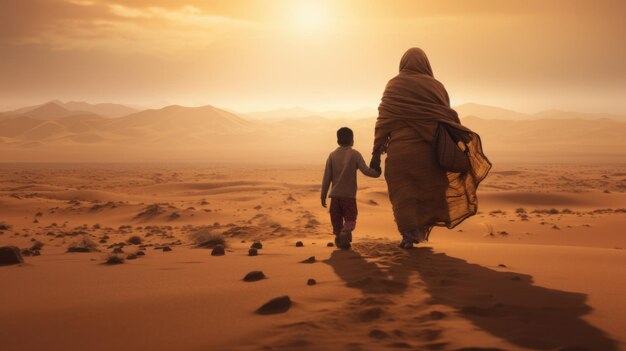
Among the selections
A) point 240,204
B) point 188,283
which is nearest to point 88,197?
point 240,204

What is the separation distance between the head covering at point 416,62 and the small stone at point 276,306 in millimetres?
4230

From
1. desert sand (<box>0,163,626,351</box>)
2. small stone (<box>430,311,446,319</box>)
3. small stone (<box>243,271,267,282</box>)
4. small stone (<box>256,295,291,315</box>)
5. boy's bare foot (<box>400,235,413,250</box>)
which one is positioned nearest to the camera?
desert sand (<box>0,163,626,351</box>)

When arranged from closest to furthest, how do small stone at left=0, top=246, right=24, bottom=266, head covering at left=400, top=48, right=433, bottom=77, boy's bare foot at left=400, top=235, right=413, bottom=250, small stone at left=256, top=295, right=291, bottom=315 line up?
small stone at left=256, top=295, right=291, bottom=315 < small stone at left=0, top=246, right=24, bottom=266 < boy's bare foot at left=400, top=235, right=413, bottom=250 < head covering at left=400, top=48, right=433, bottom=77

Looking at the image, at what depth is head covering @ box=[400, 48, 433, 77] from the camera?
6.75 metres

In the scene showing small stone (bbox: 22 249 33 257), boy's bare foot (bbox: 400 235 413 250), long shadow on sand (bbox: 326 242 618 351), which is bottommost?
small stone (bbox: 22 249 33 257)

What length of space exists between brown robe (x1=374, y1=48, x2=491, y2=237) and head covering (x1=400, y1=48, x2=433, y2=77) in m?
0.16

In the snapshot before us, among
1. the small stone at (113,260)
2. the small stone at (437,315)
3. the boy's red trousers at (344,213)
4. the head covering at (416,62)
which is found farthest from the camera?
the head covering at (416,62)

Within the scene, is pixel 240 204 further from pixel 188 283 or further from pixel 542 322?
pixel 542 322

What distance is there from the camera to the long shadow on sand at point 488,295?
9.70 ft

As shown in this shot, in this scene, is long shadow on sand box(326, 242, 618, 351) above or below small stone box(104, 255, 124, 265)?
above

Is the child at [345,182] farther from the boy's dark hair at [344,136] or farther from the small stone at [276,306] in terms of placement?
the small stone at [276,306]

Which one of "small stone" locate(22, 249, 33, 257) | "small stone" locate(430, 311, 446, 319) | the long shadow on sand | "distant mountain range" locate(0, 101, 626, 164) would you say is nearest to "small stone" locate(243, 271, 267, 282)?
the long shadow on sand

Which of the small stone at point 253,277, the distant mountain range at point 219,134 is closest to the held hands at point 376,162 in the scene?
the small stone at point 253,277

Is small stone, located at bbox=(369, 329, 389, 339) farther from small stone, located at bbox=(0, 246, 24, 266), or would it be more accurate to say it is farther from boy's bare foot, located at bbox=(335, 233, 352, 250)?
small stone, located at bbox=(0, 246, 24, 266)
